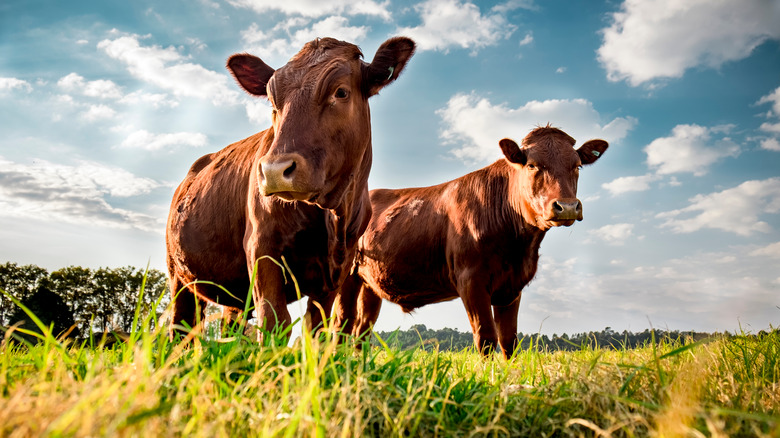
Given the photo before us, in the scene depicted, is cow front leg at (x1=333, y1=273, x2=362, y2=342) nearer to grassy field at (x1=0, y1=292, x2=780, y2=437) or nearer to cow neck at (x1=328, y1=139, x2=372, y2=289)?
cow neck at (x1=328, y1=139, x2=372, y2=289)

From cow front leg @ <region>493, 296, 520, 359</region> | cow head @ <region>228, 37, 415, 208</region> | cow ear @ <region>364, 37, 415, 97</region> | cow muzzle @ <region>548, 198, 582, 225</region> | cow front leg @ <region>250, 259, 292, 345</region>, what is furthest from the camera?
cow front leg @ <region>493, 296, 520, 359</region>

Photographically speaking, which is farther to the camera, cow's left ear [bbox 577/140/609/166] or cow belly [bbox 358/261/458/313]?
cow belly [bbox 358/261/458/313]

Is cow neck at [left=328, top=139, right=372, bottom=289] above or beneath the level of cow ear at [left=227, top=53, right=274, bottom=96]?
beneath

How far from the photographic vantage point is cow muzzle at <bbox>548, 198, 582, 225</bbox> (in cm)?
659

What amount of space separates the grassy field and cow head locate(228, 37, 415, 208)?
1140 mm

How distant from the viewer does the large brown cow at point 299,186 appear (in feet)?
12.6

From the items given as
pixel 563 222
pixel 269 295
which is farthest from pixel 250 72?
pixel 563 222

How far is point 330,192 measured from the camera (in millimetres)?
4152

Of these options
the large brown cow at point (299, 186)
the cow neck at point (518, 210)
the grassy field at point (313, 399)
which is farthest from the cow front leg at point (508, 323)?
the grassy field at point (313, 399)

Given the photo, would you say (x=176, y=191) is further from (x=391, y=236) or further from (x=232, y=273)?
(x=391, y=236)

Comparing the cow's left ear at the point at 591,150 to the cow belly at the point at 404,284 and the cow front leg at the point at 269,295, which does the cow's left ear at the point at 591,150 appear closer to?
the cow belly at the point at 404,284

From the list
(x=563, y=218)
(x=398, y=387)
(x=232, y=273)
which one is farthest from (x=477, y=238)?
(x=398, y=387)

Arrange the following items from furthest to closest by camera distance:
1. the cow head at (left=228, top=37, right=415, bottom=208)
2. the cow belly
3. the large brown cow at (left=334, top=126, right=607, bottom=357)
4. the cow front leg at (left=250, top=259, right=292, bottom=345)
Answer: the cow belly, the large brown cow at (left=334, top=126, right=607, bottom=357), the cow front leg at (left=250, top=259, right=292, bottom=345), the cow head at (left=228, top=37, right=415, bottom=208)

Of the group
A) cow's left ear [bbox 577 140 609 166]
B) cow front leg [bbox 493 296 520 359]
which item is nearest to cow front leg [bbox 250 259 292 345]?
cow front leg [bbox 493 296 520 359]
